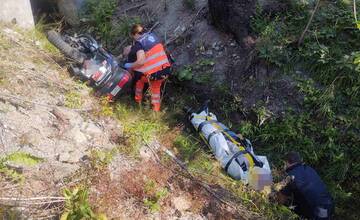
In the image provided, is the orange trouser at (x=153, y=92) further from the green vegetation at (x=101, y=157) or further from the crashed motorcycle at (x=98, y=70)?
the green vegetation at (x=101, y=157)

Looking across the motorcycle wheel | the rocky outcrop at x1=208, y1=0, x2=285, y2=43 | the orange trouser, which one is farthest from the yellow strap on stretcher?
the motorcycle wheel

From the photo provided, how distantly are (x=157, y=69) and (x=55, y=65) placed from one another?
162 cm

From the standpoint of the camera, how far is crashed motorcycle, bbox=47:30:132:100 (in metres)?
6.63

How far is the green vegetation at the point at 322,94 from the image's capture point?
6.09 meters

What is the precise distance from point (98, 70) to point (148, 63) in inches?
30.2

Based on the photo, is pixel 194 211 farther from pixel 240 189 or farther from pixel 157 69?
pixel 157 69

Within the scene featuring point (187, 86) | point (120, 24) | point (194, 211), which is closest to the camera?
point (194, 211)

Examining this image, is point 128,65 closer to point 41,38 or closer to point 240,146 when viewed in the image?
point 41,38

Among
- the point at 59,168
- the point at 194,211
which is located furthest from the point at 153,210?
the point at 59,168

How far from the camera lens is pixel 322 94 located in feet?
21.1

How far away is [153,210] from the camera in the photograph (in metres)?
4.55

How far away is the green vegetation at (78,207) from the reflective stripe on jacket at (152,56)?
298 centimetres

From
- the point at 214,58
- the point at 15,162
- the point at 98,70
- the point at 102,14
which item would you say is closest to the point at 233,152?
the point at 214,58

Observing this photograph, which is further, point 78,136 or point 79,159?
Answer: point 78,136
